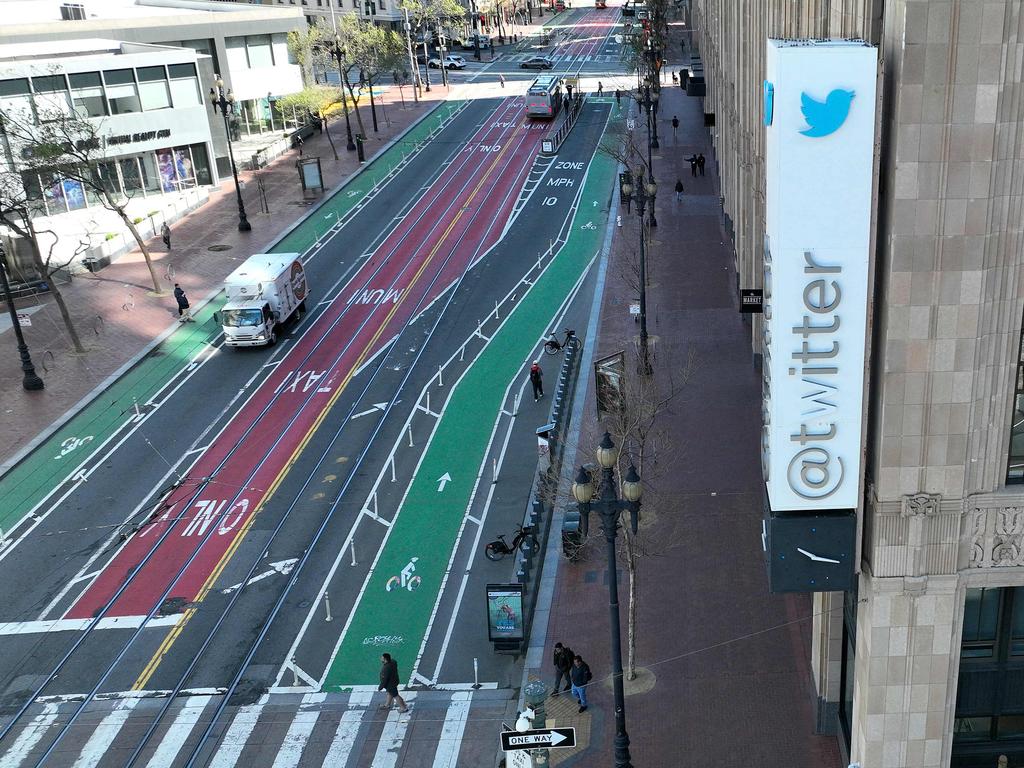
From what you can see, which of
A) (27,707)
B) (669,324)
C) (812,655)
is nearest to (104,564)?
(27,707)

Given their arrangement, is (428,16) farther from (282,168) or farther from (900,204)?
(900,204)

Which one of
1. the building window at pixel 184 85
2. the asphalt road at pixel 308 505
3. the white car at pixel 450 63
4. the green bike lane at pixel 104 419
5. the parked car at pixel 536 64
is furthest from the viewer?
the white car at pixel 450 63

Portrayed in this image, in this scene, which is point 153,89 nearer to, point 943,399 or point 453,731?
point 453,731

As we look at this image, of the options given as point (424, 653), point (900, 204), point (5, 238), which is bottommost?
point (424, 653)

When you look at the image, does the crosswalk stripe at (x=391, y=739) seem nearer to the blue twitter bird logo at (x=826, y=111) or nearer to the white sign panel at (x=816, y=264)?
the white sign panel at (x=816, y=264)

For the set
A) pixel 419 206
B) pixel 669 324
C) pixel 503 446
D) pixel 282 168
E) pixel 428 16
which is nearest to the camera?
pixel 503 446

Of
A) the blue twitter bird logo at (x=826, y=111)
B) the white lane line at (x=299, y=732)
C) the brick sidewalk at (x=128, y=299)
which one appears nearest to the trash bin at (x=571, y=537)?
the white lane line at (x=299, y=732)

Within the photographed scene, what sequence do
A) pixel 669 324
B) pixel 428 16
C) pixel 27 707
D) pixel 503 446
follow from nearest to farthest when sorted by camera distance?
pixel 27 707 < pixel 503 446 < pixel 669 324 < pixel 428 16
